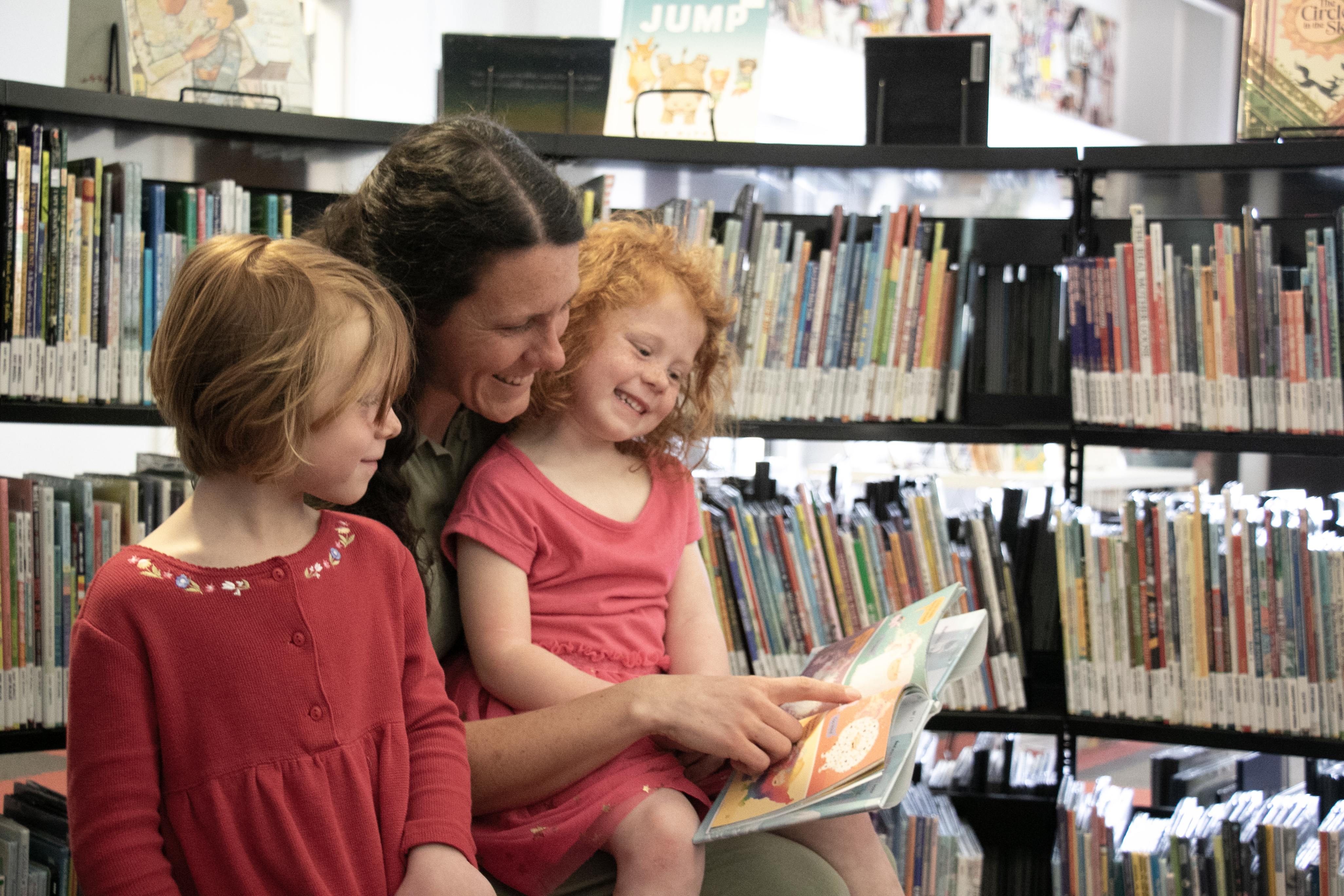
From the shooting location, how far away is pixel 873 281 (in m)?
2.15

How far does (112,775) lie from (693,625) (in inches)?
29.9

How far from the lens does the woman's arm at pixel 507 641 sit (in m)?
1.26

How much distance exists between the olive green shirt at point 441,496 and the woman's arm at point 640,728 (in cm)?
18

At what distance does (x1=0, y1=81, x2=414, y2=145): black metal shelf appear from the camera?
175 cm

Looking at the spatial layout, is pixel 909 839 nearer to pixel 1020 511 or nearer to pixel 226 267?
pixel 1020 511

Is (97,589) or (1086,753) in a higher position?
(97,589)

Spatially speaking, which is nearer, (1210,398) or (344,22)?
(1210,398)

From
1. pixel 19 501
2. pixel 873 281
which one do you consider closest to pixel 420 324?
pixel 19 501

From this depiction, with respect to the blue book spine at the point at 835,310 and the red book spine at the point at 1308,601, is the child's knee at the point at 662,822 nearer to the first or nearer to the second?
the blue book spine at the point at 835,310

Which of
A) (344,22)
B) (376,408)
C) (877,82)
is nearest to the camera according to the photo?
(376,408)

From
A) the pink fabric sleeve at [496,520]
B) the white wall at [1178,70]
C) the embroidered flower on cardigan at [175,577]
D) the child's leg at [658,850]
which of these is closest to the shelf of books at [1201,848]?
the child's leg at [658,850]

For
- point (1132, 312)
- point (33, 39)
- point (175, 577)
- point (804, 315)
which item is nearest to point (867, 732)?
point (175, 577)

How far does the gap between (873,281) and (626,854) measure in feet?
4.30

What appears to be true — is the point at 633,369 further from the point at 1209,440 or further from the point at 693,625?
the point at 1209,440
